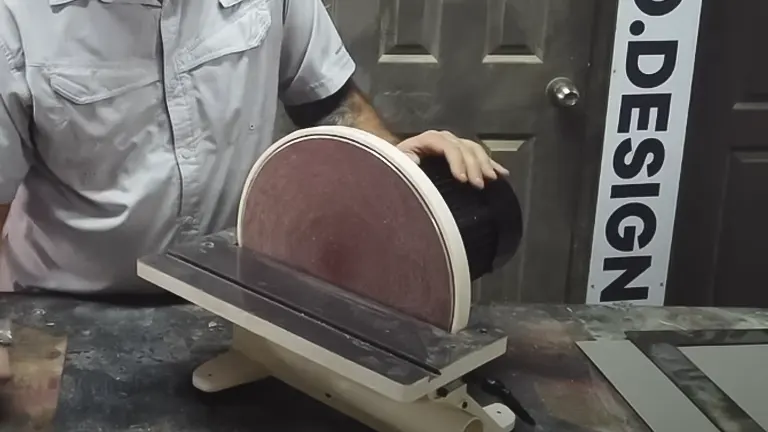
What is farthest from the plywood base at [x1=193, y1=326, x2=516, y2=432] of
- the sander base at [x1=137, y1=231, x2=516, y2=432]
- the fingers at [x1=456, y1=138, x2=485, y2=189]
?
the fingers at [x1=456, y1=138, x2=485, y2=189]

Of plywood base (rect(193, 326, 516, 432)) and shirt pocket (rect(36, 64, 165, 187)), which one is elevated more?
shirt pocket (rect(36, 64, 165, 187))

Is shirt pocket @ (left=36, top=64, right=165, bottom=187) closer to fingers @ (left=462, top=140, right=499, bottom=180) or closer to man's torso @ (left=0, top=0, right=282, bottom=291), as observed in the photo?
man's torso @ (left=0, top=0, right=282, bottom=291)

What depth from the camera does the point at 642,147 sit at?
215 cm

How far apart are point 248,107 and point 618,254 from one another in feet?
4.01

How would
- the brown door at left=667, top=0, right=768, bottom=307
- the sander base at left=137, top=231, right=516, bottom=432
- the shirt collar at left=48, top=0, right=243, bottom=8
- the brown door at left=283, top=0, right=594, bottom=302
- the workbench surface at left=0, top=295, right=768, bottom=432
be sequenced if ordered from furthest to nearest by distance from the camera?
the brown door at left=667, top=0, right=768, bottom=307 → the brown door at left=283, top=0, right=594, bottom=302 → the shirt collar at left=48, top=0, right=243, bottom=8 → the workbench surface at left=0, top=295, right=768, bottom=432 → the sander base at left=137, top=231, right=516, bottom=432

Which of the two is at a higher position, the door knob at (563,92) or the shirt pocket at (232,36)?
the shirt pocket at (232,36)

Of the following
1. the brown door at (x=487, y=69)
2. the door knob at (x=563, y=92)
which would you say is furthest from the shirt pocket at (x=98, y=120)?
the door knob at (x=563, y=92)

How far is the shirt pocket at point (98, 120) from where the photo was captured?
3.74 ft

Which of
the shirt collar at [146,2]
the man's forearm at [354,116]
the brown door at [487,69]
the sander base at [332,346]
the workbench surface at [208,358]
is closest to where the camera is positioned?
the sander base at [332,346]

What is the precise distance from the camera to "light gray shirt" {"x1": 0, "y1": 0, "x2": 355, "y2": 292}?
1131 millimetres

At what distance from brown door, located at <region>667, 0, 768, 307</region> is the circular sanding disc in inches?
58.8

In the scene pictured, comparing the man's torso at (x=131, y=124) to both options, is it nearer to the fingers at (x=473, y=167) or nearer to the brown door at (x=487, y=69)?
the fingers at (x=473, y=167)

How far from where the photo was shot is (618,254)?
2.25 meters

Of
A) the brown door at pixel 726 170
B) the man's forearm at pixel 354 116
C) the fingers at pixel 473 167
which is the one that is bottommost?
the brown door at pixel 726 170
